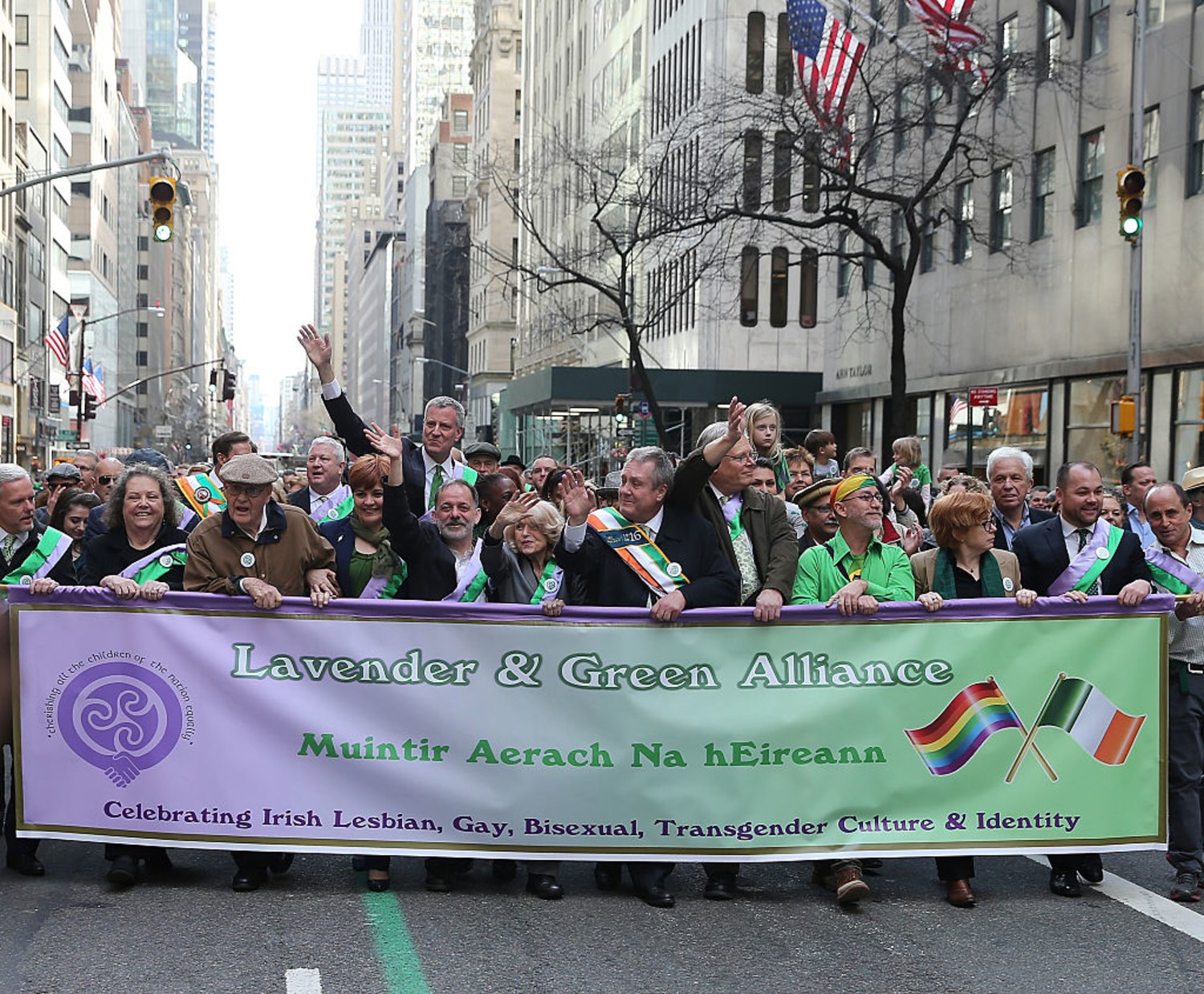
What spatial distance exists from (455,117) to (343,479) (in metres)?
137

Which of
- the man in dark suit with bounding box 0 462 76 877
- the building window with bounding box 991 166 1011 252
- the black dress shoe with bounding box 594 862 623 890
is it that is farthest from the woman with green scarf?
the building window with bounding box 991 166 1011 252

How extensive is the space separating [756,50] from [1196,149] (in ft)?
85.7

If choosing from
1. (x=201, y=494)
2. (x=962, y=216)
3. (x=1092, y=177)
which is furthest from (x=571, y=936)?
(x=962, y=216)

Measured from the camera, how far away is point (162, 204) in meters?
21.8

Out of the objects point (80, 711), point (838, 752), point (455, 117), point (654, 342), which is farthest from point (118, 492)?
point (455, 117)

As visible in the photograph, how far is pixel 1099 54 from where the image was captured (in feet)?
93.2

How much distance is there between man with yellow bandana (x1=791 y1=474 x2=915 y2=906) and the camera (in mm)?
7336

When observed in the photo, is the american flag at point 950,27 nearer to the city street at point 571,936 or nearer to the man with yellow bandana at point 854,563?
the man with yellow bandana at point 854,563

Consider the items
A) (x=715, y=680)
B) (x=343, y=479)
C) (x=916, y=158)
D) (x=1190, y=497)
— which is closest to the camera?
(x=715, y=680)

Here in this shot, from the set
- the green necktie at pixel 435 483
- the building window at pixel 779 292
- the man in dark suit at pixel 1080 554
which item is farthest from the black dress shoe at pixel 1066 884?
the building window at pixel 779 292

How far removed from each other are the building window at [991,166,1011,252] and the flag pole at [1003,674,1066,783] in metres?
26.1

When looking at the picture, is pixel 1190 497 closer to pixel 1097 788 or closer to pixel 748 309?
pixel 1097 788

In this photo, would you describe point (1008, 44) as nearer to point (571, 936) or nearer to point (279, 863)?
point (279, 863)

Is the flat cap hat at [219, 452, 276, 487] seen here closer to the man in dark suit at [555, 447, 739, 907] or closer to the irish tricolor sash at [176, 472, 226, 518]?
the man in dark suit at [555, 447, 739, 907]
